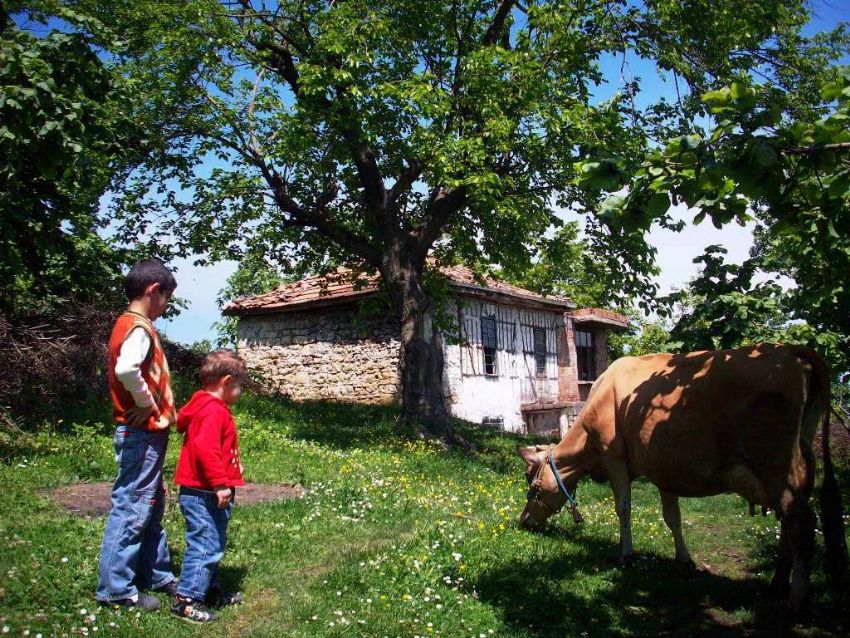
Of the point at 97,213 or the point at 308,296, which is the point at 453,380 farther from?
the point at 97,213

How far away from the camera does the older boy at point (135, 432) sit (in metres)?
4.81

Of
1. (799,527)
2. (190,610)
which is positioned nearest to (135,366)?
(190,610)

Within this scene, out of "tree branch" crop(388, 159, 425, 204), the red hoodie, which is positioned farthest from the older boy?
"tree branch" crop(388, 159, 425, 204)

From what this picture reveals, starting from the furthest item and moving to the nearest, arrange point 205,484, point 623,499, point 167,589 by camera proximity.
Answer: point 623,499, point 167,589, point 205,484

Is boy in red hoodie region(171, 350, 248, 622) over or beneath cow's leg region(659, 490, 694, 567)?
over

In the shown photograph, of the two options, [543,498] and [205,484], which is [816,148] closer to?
[205,484]

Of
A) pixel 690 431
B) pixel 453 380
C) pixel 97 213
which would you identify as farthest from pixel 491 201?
pixel 453 380

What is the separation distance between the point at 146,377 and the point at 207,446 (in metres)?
0.66

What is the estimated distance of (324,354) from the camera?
76.3ft

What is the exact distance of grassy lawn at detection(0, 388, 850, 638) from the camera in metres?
5.09

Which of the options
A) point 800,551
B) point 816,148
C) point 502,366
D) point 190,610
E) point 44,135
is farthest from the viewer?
point 502,366

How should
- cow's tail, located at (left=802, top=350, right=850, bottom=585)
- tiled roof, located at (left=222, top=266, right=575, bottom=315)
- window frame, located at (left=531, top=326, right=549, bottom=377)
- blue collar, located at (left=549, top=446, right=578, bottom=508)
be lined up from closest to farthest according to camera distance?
cow's tail, located at (left=802, top=350, right=850, bottom=585), blue collar, located at (left=549, top=446, right=578, bottom=508), tiled roof, located at (left=222, top=266, right=575, bottom=315), window frame, located at (left=531, top=326, right=549, bottom=377)

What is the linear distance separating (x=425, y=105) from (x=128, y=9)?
733 centimetres

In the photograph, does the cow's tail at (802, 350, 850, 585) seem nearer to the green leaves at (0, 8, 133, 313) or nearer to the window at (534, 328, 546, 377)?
the green leaves at (0, 8, 133, 313)
